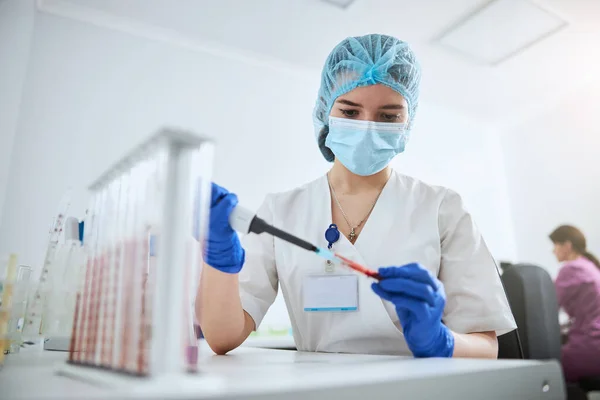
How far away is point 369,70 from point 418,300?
2.34ft

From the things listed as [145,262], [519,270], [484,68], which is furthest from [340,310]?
[484,68]

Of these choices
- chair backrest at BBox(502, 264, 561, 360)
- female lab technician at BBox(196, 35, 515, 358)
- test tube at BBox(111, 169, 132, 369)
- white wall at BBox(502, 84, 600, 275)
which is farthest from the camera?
white wall at BBox(502, 84, 600, 275)

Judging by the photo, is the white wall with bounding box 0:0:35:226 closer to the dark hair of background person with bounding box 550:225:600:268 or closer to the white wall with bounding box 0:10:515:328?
the white wall with bounding box 0:10:515:328

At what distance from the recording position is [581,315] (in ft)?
8.71

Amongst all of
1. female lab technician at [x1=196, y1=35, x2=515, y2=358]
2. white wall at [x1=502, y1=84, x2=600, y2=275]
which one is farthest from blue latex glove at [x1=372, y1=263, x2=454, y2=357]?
white wall at [x1=502, y1=84, x2=600, y2=275]

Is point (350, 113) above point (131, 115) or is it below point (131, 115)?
below

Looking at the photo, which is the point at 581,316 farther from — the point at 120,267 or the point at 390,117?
the point at 120,267

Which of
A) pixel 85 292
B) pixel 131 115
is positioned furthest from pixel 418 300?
pixel 131 115

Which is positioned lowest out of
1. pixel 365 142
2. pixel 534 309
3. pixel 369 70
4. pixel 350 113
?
pixel 534 309

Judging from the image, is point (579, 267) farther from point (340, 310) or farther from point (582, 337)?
point (340, 310)

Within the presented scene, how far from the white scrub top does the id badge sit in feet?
0.07

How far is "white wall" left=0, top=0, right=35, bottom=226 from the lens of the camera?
87.3 inches

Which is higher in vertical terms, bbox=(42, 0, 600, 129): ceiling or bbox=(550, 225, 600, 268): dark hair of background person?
bbox=(42, 0, 600, 129): ceiling

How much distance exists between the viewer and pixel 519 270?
169 centimetres
